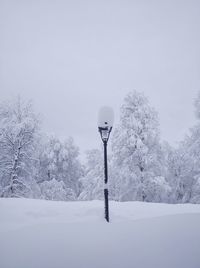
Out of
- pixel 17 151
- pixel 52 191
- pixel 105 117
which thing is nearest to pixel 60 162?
pixel 52 191

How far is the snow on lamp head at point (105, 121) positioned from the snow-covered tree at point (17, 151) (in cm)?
1162

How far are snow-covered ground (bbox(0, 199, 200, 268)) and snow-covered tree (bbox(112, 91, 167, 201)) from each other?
8.85 metres

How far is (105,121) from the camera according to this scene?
262 inches

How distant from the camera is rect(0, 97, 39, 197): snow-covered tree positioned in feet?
53.7

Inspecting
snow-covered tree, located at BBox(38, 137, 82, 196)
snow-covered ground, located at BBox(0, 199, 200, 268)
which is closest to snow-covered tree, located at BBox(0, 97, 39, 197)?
snow-covered tree, located at BBox(38, 137, 82, 196)

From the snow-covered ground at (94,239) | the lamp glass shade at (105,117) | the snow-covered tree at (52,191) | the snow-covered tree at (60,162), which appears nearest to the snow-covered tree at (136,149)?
the snow-covered tree at (52,191)

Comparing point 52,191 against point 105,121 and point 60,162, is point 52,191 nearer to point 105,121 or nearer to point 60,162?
point 60,162

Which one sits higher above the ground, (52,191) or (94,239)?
(94,239)

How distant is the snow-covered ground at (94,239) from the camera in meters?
4.24

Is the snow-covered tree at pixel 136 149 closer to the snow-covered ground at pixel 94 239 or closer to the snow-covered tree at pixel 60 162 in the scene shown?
the snow-covered ground at pixel 94 239

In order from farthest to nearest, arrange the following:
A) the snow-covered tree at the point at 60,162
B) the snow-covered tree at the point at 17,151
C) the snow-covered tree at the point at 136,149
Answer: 1. the snow-covered tree at the point at 60,162
2. the snow-covered tree at the point at 17,151
3. the snow-covered tree at the point at 136,149

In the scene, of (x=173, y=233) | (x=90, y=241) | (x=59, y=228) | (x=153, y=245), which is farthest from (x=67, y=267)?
(x=173, y=233)

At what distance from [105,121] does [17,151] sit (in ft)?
41.0

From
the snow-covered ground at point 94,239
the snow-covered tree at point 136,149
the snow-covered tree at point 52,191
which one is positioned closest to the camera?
the snow-covered ground at point 94,239
